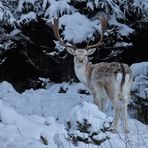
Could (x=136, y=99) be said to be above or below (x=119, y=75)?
below

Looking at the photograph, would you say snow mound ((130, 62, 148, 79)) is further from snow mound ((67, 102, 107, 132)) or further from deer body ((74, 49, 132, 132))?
Result: snow mound ((67, 102, 107, 132))

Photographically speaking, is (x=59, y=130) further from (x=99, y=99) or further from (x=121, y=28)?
(x=121, y=28)

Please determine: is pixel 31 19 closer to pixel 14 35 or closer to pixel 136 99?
pixel 14 35

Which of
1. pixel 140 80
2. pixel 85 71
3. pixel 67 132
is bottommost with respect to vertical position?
pixel 140 80

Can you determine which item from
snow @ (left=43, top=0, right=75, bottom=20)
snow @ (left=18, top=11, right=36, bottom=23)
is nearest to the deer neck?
snow @ (left=43, top=0, right=75, bottom=20)

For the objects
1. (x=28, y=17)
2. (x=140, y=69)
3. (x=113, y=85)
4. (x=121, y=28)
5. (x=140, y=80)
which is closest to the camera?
(x=113, y=85)

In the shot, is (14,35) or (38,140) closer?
(38,140)

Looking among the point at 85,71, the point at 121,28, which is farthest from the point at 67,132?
the point at 121,28

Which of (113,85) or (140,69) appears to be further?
(140,69)

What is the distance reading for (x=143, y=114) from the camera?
9422 millimetres

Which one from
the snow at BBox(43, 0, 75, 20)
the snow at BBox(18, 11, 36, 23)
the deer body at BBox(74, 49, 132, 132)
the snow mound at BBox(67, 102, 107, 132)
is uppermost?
the snow at BBox(43, 0, 75, 20)

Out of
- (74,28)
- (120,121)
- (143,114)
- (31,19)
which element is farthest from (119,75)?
(31,19)

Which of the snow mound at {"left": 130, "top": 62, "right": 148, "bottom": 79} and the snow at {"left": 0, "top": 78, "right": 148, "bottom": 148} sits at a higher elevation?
the snow at {"left": 0, "top": 78, "right": 148, "bottom": 148}

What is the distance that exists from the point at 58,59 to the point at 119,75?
4036 mm
